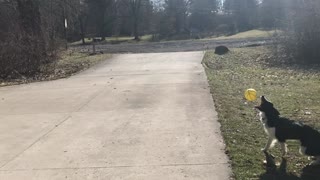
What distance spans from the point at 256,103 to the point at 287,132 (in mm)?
4243

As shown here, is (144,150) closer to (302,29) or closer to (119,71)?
(119,71)

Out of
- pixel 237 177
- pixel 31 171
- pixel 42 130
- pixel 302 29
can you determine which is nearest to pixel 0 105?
pixel 42 130

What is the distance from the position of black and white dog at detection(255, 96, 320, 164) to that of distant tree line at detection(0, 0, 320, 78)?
14.0m

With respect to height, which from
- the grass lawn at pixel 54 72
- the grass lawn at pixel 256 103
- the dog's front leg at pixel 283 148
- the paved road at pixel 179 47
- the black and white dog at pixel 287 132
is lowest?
the paved road at pixel 179 47

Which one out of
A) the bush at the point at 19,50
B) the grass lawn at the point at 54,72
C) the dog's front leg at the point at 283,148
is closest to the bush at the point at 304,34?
the grass lawn at the point at 54,72

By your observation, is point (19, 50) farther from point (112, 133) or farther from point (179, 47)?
point (179, 47)

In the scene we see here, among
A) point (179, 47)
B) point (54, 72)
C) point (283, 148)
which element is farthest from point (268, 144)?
point (179, 47)

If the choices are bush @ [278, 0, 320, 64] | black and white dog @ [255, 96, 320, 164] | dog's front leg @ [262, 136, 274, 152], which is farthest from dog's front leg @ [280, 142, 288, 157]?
bush @ [278, 0, 320, 64]

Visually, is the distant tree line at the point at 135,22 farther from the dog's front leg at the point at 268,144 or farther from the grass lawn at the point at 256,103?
the dog's front leg at the point at 268,144

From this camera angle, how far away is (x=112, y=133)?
24.3ft

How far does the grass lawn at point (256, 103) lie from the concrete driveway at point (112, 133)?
0.24m

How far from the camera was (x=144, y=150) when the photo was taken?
6316mm

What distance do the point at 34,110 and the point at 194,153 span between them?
5.01 meters

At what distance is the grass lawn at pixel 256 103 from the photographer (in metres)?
5.48
